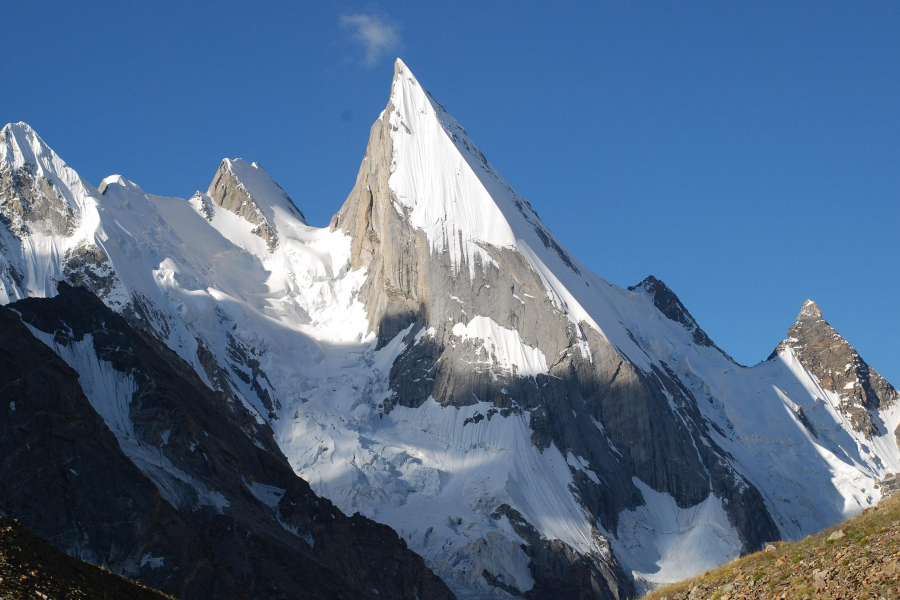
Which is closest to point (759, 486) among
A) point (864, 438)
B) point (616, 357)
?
point (616, 357)

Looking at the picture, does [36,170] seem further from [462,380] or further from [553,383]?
[553,383]

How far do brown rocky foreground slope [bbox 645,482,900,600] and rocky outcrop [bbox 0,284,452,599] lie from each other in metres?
48.2

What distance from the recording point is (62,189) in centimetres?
16312

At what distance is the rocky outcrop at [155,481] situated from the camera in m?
75.8

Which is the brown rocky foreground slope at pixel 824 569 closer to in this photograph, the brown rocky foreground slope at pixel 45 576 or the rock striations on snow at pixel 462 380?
the brown rocky foreground slope at pixel 45 576

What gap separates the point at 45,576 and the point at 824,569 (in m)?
18.2

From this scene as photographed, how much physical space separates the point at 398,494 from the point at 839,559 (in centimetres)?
10837

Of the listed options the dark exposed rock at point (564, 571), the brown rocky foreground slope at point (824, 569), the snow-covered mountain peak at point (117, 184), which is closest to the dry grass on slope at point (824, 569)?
the brown rocky foreground slope at point (824, 569)

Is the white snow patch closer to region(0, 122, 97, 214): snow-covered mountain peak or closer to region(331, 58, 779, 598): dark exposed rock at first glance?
region(331, 58, 779, 598): dark exposed rock

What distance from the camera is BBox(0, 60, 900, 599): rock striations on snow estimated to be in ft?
446

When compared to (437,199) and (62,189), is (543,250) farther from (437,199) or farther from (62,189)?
(62,189)

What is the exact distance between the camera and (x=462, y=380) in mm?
156500

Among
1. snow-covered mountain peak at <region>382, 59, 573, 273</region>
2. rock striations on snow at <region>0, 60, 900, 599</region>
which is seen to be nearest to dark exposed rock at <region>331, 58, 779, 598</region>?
rock striations on snow at <region>0, 60, 900, 599</region>

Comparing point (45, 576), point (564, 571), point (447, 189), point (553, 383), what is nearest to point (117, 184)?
point (447, 189)
